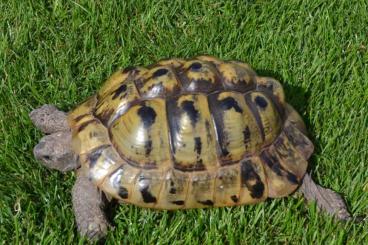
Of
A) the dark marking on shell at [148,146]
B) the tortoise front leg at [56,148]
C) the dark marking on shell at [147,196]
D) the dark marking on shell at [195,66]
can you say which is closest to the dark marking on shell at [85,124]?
the tortoise front leg at [56,148]

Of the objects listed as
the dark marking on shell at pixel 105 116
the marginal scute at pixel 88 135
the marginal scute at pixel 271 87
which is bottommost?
the marginal scute at pixel 88 135

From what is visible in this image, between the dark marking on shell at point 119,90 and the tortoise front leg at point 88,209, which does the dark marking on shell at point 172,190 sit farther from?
the dark marking on shell at point 119,90

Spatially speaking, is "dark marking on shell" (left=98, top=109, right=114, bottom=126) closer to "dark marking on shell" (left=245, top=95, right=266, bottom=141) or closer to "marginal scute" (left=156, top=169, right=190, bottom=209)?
"marginal scute" (left=156, top=169, right=190, bottom=209)

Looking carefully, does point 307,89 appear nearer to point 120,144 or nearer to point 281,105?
point 281,105

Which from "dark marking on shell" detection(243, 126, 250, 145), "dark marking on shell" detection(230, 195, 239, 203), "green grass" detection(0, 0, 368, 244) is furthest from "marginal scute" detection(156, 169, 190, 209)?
"dark marking on shell" detection(243, 126, 250, 145)

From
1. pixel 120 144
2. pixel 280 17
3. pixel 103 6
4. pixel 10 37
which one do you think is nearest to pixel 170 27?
pixel 103 6

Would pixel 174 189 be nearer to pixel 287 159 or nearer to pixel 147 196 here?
pixel 147 196
